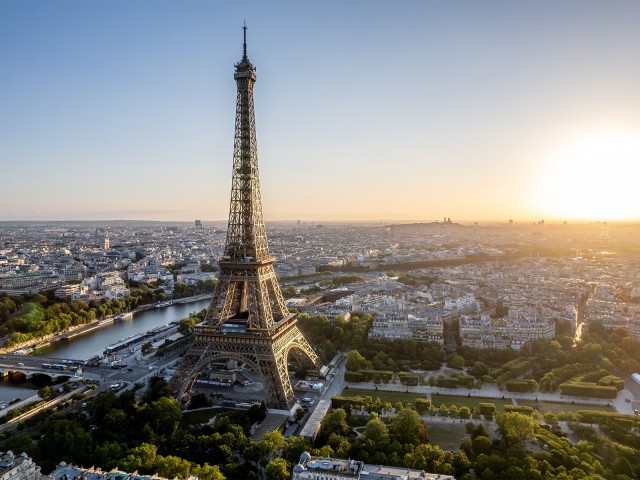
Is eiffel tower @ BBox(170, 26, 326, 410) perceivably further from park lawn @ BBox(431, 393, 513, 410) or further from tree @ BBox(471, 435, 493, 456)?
tree @ BBox(471, 435, 493, 456)

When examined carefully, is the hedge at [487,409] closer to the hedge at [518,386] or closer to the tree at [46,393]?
the hedge at [518,386]

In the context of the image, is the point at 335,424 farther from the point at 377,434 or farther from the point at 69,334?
the point at 69,334

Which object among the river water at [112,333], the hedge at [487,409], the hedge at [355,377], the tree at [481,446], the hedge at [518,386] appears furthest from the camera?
the river water at [112,333]

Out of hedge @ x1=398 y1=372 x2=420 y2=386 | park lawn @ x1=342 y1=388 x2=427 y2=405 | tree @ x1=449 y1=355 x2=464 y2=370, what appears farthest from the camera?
tree @ x1=449 y1=355 x2=464 y2=370

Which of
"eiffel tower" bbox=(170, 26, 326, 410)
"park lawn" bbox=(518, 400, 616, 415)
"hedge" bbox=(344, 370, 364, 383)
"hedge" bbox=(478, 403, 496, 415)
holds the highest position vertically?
"eiffel tower" bbox=(170, 26, 326, 410)

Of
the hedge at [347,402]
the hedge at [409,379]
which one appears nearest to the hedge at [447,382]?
the hedge at [409,379]

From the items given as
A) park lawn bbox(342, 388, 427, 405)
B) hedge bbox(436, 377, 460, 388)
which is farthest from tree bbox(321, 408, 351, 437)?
hedge bbox(436, 377, 460, 388)
